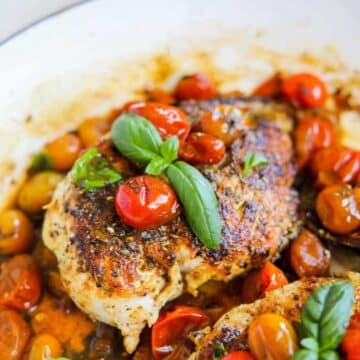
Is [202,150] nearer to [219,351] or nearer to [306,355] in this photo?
[219,351]

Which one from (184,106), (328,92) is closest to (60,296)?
(184,106)

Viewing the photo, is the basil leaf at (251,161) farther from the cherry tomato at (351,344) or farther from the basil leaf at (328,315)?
the cherry tomato at (351,344)

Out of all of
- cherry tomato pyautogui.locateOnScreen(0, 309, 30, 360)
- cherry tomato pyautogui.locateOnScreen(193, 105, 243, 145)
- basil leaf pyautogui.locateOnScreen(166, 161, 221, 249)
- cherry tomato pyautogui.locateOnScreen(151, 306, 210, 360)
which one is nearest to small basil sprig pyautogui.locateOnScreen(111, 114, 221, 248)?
basil leaf pyautogui.locateOnScreen(166, 161, 221, 249)

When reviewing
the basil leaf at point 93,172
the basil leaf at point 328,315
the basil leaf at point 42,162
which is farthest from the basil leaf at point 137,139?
the basil leaf at point 328,315

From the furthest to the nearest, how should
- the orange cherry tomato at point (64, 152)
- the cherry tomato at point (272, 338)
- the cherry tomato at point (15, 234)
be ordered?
1. the orange cherry tomato at point (64, 152)
2. the cherry tomato at point (15, 234)
3. the cherry tomato at point (272, 338)

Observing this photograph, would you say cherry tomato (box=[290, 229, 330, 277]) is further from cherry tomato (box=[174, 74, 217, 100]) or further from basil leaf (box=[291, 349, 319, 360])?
cherry tomato (box=[174, 74, 217, 100])

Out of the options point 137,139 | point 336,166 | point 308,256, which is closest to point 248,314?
point 308,256

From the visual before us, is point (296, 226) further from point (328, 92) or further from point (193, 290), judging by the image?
point (328, 92)
